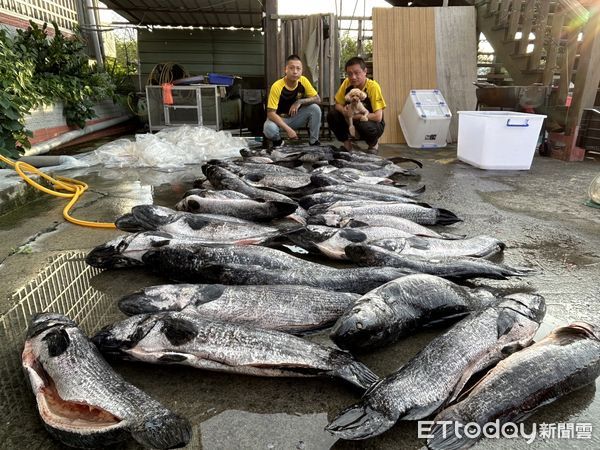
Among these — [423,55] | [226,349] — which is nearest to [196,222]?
[226,349]

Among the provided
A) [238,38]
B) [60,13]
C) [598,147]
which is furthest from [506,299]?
[238,38]

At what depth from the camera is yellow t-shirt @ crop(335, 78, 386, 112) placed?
863cm

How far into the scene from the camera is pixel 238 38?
17641 mm

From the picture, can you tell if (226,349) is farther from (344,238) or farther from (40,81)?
(40,81)

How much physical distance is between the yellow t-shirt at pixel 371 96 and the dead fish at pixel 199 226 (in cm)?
595

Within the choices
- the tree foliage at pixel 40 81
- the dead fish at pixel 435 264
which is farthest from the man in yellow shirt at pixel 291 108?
the dead fish at pixel 435 264

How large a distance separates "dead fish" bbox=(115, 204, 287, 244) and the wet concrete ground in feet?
1.68

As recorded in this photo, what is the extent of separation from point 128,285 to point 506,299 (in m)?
2.57

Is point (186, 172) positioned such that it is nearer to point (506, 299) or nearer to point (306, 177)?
point (306, 177)

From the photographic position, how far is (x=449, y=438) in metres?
1.57

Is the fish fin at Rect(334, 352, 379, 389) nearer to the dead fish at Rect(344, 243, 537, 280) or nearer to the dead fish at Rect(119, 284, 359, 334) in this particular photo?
the dead fish at Rect(119, 284, 359, 334)

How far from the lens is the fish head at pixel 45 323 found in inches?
82.2

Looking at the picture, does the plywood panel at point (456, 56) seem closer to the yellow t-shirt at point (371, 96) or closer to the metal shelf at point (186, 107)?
the yellow t-shirt at point (371, 96)

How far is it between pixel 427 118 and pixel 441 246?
6891mm
